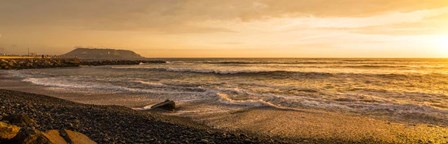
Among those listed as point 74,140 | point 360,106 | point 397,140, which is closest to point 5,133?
point 74,140

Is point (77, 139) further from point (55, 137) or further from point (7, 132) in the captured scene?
point (7, 132)

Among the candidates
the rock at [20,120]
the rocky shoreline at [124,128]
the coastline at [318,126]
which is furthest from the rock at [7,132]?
the coastline at [318,126]

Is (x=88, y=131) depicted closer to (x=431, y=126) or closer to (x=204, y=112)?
(x=204, y=112)

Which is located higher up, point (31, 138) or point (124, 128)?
point (31, 138)

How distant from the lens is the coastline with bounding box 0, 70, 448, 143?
29.1 ft

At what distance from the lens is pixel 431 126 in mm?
10297

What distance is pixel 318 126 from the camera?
1029 centimetres

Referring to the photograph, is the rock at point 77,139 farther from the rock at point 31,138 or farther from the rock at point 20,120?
the rock at point 20,120

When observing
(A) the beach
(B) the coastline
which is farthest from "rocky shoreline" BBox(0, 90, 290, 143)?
(B) the coastline

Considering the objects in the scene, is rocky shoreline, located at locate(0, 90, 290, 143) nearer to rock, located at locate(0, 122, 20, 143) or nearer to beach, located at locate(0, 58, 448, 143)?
beach, located at locate(0, 58, 448, 143)

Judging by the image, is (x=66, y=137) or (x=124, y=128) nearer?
(x=66, y=137)

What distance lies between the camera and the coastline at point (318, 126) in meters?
8.87

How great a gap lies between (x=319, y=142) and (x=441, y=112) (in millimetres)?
7293

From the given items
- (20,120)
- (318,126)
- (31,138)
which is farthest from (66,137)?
(318,126)
